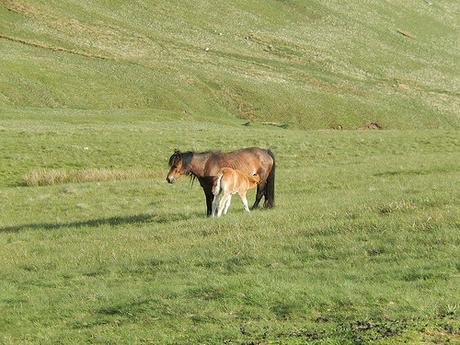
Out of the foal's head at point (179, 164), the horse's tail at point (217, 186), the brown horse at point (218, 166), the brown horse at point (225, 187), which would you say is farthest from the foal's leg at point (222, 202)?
the foal's head at point (179, 164)

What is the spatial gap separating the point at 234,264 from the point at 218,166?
297 inches

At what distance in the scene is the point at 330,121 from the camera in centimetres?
7631

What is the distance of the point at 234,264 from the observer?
17.1 metres

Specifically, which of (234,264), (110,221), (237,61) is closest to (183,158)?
(110,221)

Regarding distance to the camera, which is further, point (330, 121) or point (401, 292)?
point (330, 121)

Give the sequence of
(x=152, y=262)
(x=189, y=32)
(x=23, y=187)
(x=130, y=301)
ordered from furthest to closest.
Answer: (x=189, y=32)
(x=23, y=187)
(x=152, y=262)
(x=130, y=301)

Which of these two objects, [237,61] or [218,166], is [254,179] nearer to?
[218,166]

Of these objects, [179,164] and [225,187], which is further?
[179,164]

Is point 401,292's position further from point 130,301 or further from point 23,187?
point 23,187

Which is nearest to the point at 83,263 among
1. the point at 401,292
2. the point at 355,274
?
the point at 355,274

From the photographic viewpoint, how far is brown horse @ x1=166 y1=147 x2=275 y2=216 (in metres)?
23.9

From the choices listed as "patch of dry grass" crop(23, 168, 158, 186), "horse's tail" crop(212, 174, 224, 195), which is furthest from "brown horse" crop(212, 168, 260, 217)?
"patch of dry grass" crop(23, 168, 158, 186)

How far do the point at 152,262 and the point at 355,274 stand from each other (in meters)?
5.28

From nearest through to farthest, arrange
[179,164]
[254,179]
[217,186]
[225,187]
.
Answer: [225,187] → [217,186] → [179,164] → [254,179]
